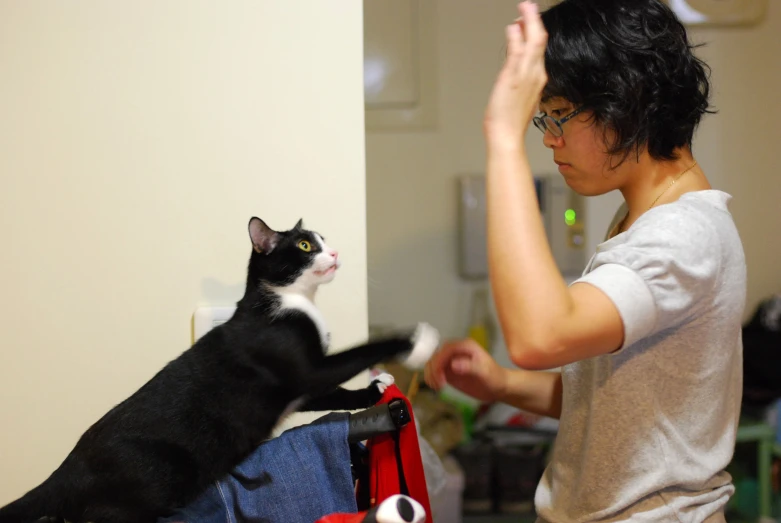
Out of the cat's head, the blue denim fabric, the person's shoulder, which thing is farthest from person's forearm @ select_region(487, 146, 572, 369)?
the cat's head

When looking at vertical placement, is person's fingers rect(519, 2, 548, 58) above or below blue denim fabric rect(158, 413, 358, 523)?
above

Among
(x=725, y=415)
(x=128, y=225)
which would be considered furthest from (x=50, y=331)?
(x=725, y=415)

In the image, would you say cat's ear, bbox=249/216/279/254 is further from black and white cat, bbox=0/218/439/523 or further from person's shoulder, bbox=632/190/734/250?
person's shoulder, bbox=632/190/734/250

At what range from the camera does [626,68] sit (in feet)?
2.03

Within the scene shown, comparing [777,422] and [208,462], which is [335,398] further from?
[777,422]

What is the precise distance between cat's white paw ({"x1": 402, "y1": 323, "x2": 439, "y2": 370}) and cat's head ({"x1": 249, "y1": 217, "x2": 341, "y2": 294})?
16 cm

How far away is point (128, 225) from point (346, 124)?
13.3 inches

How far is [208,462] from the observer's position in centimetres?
61

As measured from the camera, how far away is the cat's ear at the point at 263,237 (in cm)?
79

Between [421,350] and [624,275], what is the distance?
28cm

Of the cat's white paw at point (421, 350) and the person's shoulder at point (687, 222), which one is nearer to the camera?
the person's shoulder at point (687, 222)

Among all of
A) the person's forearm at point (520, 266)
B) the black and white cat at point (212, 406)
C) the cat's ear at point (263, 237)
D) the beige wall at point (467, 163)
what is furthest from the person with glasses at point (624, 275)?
the beige wall at point (467, 163)

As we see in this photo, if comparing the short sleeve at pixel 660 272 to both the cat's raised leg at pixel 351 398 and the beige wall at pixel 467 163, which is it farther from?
the beige wall at pixel 467 163

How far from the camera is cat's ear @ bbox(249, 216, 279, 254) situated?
790mm
